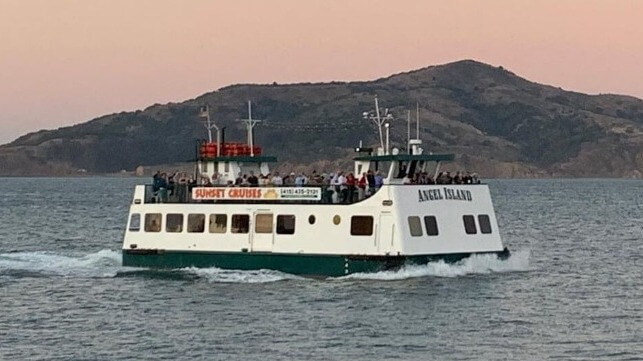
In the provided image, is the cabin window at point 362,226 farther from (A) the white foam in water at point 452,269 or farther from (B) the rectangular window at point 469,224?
(B) the rectangular window at point 469,224

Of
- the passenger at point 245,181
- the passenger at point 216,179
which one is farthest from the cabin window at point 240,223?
the passenger at point 216,179

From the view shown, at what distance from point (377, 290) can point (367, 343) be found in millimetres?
7674

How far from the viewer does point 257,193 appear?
4619 centimetres

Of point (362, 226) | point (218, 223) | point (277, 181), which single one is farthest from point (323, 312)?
point (218, 223)

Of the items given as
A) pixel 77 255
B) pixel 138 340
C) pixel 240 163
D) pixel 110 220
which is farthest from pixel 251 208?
pixel 110 220

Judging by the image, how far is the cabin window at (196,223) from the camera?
46.6m

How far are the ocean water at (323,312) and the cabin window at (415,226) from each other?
1.10 meters

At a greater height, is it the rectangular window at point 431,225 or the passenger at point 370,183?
the passenger at point 370,183

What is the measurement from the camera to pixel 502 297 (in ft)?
138

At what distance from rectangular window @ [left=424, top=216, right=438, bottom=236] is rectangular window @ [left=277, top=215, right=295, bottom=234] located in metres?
4.21

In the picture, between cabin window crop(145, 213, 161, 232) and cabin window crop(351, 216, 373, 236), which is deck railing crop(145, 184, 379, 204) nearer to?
cabin window crop(145, 213, 161, 232)

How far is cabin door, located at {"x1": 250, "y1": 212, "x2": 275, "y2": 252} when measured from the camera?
45.4 metres

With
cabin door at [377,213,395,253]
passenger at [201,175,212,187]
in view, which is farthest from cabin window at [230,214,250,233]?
cabin door at [377,213,395,253]

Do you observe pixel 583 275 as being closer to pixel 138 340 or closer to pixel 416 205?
pixel 416 205
